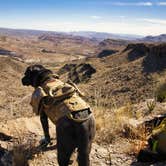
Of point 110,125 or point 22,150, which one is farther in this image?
point 110,125

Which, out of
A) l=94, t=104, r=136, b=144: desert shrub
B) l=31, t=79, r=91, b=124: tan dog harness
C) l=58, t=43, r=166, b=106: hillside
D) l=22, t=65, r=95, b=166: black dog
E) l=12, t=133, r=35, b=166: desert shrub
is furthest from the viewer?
l=58, t=43, r=166, b=106: hillside

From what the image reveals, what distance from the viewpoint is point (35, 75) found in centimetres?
482

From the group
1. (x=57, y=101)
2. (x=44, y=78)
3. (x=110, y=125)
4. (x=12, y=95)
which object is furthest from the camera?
(x=12, y=95)

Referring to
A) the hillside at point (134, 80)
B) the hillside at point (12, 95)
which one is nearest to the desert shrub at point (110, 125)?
the hillside at point (12, 95)

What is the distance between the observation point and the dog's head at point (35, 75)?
470 cm

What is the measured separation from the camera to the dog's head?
15.4 ft

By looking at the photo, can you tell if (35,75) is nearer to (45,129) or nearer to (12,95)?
(45,129)

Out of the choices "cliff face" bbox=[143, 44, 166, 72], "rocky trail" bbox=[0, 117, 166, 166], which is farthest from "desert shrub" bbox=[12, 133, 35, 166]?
"cliff face" bbox=[143, 44, 166, 72]

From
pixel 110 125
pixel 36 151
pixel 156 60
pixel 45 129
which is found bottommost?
pixel 156 60

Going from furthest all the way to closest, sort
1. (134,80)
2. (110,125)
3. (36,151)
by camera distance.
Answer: (134,80) < (110,125) < (36,151)

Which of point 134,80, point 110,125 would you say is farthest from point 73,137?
point 134,80

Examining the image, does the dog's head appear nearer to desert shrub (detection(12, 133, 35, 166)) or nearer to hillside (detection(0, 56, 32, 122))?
desert shrub (detection(12, 133, 35, 166))

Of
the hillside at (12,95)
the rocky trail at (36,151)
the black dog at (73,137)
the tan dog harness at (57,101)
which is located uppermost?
the tan dog harness at (57,101)

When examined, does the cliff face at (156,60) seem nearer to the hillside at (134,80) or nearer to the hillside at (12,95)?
the hillside at (134,80)
